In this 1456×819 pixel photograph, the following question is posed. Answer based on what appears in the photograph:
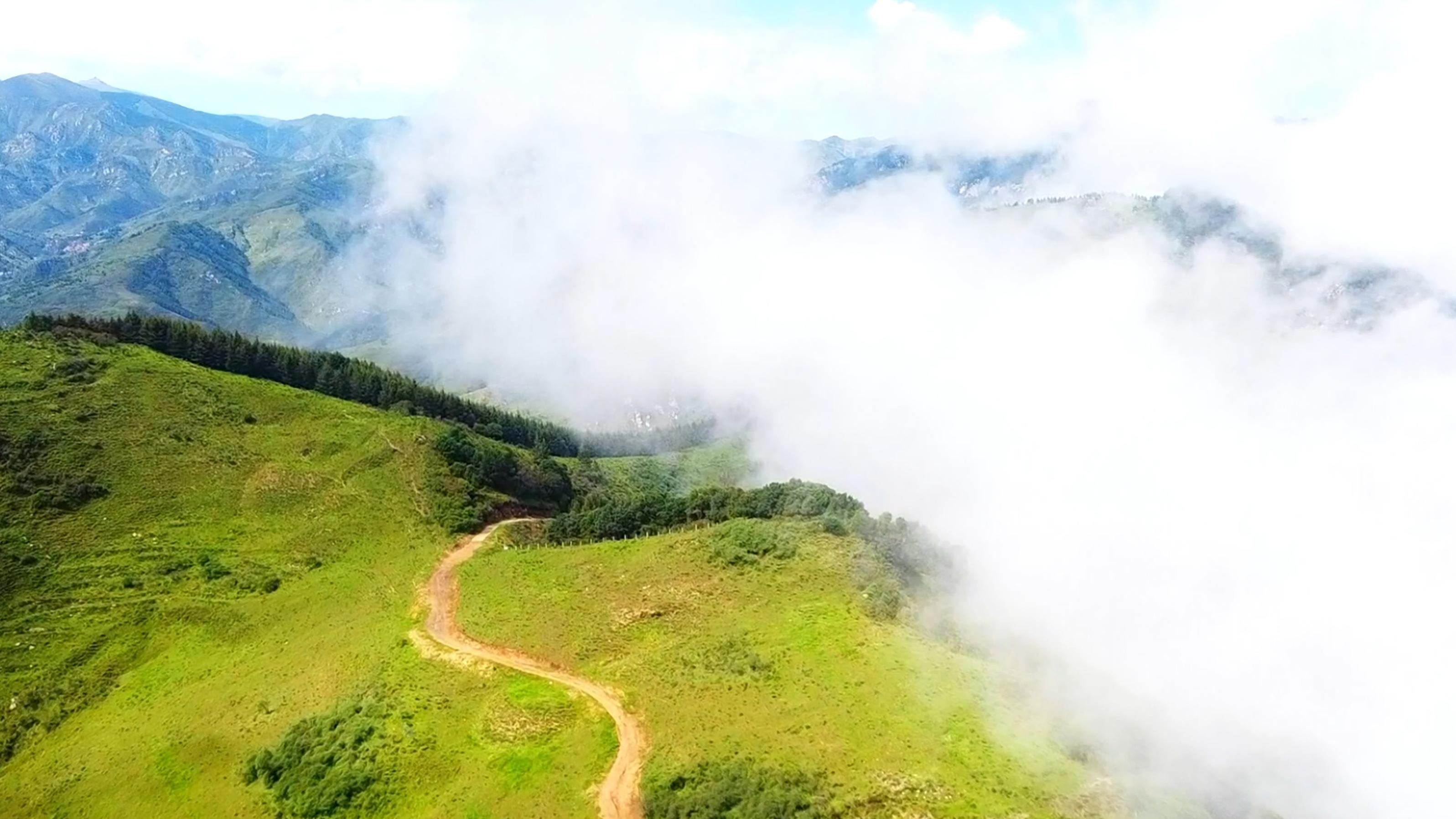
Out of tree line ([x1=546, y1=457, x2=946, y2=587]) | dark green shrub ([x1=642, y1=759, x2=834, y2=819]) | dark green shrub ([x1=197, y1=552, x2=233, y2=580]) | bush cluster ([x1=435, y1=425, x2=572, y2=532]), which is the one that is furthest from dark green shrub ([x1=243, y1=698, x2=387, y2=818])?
bush cluster ([x1=435, y1=425, x2=572, y2=532])

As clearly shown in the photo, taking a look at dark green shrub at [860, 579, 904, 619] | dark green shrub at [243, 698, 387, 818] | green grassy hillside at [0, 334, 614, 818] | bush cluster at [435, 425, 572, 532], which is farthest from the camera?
bush cluster at [435, 425, 572, 532]

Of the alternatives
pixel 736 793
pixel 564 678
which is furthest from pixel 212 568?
pixel 736 793

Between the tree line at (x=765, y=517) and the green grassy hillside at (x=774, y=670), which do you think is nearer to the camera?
the green grassy hillside at (x=774, y=670)

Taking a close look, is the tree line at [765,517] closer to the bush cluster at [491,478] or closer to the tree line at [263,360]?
the bush cluster at [491,478]

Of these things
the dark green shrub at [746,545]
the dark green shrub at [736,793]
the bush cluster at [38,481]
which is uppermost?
the dark green shrub at [746,545]

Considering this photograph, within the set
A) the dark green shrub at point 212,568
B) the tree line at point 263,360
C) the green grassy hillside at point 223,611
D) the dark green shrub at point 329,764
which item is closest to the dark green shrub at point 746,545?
the green grassy hillside at point 223,611

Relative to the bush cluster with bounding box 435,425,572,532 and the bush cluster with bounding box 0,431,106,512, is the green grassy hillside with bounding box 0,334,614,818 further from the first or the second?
the bush cluster with bounding box 435,425,572,532

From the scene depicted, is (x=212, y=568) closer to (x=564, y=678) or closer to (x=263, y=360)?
(x=564, y=678)
